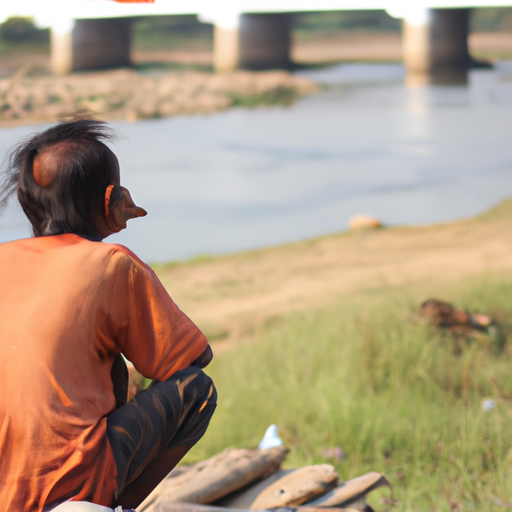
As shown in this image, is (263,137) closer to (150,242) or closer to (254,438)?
(150,242)

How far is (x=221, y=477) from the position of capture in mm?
2189

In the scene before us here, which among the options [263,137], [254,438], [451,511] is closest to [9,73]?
[263,137]

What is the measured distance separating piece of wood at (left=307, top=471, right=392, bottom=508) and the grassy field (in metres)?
0.34

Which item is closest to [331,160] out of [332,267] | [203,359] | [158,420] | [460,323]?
[332,267]

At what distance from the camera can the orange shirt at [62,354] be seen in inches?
47.1

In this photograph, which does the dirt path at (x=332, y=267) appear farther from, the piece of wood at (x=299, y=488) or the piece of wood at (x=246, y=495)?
the piece of wood at (x=299, y=488)

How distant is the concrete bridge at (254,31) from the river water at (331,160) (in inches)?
9.6

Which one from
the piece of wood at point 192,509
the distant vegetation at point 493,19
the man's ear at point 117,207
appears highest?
the distant vegetation at point 493,19

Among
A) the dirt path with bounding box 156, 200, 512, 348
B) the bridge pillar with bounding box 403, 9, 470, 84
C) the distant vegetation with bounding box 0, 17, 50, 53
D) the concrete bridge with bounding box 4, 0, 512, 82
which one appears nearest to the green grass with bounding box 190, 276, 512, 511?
the dirt path with bounding box 156, 200, 512, 348

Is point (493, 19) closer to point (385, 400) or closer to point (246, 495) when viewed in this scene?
point (385, 400)

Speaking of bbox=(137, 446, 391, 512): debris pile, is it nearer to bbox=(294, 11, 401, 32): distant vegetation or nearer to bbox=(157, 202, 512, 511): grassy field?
bbox=(157, 202, 512, 511): grassy field

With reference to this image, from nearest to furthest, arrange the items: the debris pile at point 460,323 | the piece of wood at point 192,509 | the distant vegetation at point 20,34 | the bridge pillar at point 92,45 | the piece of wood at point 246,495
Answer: the piece of wood at point 192,509 < the piece of wood at point 246,495 < the debris pile at point 460,323 < the distant vegetation at point 20,34 < the bridge pillar at point 92,45

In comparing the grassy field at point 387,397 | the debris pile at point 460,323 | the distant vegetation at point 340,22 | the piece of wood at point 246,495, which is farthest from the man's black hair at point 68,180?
the distant vegetation at point 340,22

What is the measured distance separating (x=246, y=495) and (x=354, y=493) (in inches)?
14.6
